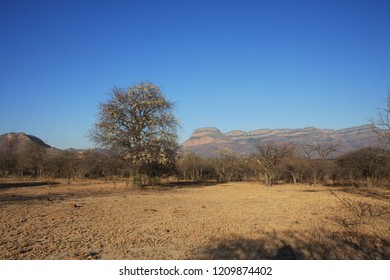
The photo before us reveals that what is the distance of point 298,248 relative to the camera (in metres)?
7.36

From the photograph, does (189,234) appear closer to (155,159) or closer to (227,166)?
(155,159)

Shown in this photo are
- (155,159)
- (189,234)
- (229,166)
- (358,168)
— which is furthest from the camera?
(229,166)

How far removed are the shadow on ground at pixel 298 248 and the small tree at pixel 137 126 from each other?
16.3 meters

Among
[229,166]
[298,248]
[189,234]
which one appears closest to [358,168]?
[229,166]

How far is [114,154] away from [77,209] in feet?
38.8

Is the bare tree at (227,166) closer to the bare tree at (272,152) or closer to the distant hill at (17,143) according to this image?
the bare tree at (272,152)

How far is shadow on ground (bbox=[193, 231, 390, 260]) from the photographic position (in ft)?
22.3

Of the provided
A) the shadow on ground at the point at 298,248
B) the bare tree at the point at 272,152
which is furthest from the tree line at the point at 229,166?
the shadow on ground at the point at 298,248

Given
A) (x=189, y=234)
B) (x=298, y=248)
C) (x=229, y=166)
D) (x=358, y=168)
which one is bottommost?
(x=298, y=248)

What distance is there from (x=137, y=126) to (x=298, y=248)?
61.9ft

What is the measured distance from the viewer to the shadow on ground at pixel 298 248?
6.79 meters

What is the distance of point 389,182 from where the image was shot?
32062 millimetres
